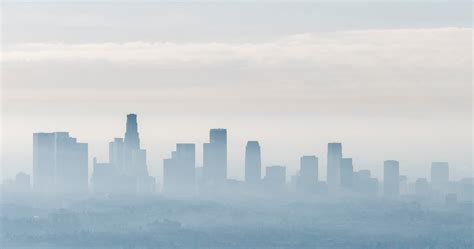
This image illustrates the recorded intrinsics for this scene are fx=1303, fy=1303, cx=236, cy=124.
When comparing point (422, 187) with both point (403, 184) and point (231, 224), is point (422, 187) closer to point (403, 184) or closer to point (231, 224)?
point (403, 184)

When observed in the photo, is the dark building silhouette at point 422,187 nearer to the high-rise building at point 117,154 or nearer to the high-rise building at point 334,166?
the high-rise building at point 334,166

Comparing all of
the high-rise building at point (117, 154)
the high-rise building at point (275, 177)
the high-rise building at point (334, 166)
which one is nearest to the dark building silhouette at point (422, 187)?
the high-rise building at point (334, 166)

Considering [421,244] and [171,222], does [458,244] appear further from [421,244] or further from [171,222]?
[171,222]

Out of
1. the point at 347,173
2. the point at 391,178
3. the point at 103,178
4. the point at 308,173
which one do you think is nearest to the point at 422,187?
the point at 391,178

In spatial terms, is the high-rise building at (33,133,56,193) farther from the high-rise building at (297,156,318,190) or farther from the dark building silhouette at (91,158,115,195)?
the high-rise building at (297,156,318,190)

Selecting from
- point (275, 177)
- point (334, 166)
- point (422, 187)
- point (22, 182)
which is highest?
point (334, 166)

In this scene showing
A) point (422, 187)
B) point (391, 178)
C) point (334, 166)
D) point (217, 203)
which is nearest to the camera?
point (217, 203)

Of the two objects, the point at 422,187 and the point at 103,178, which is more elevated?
the point at 103,178
